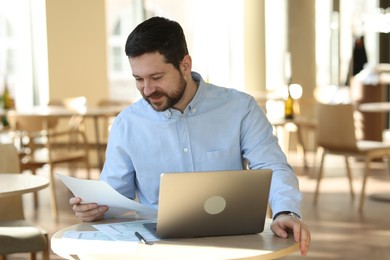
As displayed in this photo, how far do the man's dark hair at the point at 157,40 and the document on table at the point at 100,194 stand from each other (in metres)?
0.42

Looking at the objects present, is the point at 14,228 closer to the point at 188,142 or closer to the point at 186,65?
the point at 188,142

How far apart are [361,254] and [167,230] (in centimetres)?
321

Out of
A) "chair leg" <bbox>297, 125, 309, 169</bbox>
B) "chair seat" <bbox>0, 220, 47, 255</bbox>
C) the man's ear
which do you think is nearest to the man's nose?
the man's ear

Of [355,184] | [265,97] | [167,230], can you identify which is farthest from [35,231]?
[265,97]

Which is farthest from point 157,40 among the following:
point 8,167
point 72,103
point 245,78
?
point 245,78

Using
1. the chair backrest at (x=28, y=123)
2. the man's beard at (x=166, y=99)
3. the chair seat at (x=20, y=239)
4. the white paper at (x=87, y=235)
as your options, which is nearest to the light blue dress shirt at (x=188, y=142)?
the man's beard at (x=166, y=99)

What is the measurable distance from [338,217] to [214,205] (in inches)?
174

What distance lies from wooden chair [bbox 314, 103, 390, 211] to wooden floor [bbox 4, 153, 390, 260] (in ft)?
0.99

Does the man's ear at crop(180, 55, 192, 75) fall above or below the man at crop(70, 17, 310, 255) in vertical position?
above

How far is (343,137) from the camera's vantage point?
6.89 metres

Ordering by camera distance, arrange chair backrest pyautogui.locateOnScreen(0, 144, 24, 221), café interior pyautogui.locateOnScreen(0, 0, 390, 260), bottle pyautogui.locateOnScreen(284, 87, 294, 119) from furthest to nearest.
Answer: bottle pyautogui.locateOnScreen(284, 87, 294, 119) → café interior pyautogui.locateOnScreen(0, 0, 390, 260) → chair backrest pyautogui.locateOnScreen(0, 144, 24, 221)

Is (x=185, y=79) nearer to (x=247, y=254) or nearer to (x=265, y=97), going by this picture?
(x=247, y=254)

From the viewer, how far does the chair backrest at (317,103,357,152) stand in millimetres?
6820

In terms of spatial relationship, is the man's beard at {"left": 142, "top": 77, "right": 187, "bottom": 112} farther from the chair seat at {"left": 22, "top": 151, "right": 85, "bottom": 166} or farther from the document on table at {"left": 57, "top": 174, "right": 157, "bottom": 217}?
the chair seat at {"left": 22, "top": 151, "right": 85, "bottom": 166}
